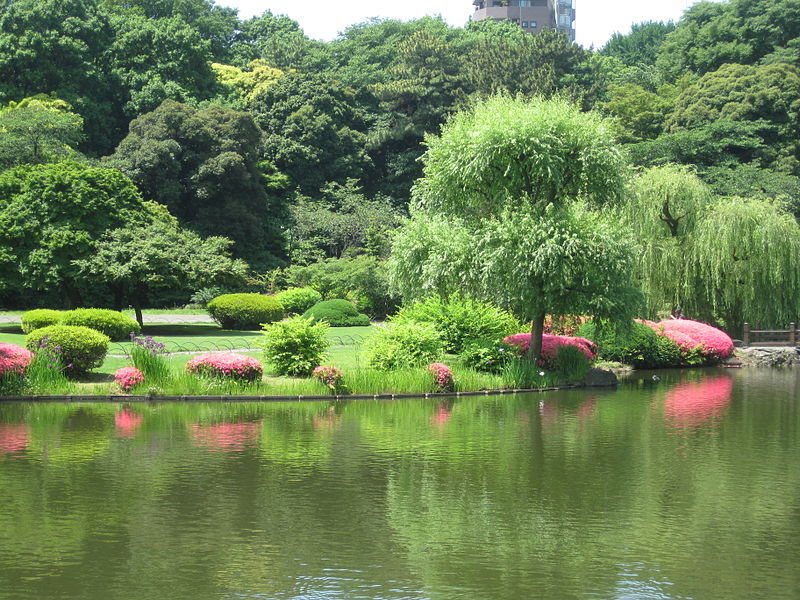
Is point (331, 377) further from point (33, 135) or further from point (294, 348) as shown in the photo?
point (33, 135)

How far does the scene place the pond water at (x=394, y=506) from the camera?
392 inches

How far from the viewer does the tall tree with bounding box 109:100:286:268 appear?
53.7 m

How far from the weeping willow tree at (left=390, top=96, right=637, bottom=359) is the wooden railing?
12946mm

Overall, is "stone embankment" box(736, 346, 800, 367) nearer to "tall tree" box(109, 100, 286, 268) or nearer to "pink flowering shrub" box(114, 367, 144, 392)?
"pink flowering shrub" box(114, 367, 144, 392)

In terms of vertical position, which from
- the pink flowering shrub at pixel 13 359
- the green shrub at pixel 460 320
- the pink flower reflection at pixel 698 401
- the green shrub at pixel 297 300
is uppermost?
the green shrub at pixel 297 300

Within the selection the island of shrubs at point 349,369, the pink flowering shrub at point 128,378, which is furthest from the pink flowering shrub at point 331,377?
the pink flowering shrub at point 128,378

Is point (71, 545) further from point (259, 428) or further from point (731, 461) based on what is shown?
point (731, 461)

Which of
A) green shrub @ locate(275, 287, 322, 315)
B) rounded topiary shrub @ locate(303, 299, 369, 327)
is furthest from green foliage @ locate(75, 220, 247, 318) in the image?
green shrub @ locate(275, 287, 322, 315)

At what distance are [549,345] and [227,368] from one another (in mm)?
10163

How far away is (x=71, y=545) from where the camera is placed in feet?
36.1

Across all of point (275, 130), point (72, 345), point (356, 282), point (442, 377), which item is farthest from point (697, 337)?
point (275, 130)

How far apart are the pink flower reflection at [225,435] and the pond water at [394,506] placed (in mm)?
96

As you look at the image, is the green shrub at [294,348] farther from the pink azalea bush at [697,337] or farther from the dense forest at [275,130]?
the pink azalea bush at [697,337]

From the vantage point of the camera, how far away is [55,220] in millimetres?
38812
